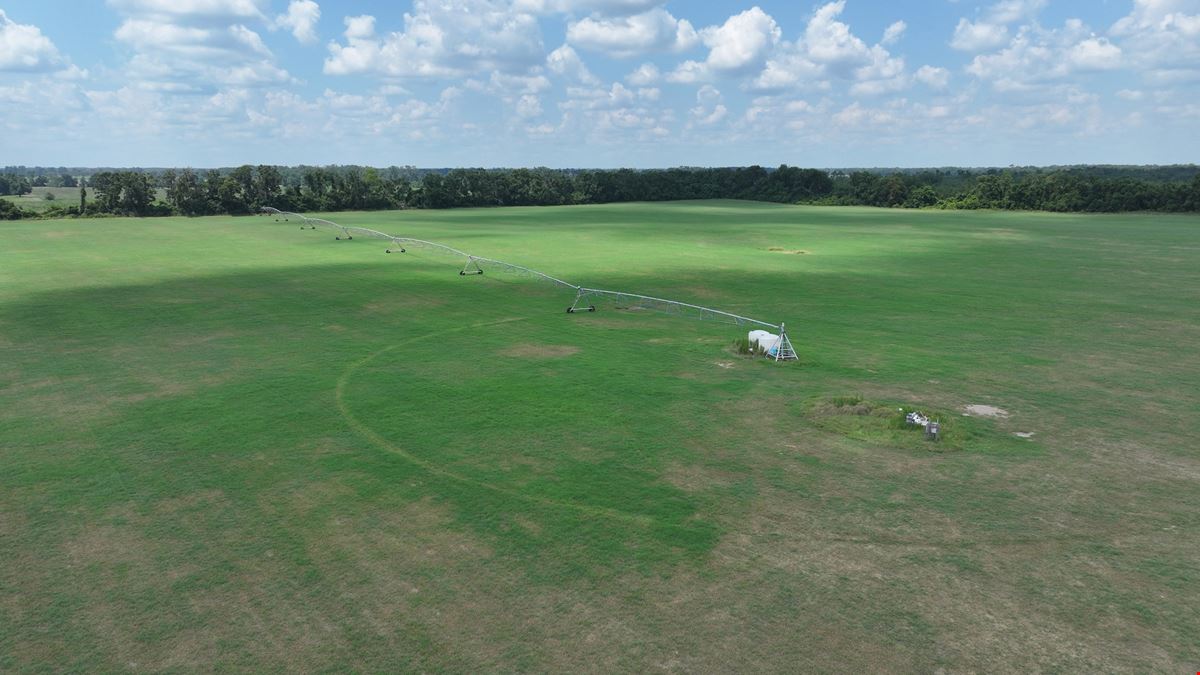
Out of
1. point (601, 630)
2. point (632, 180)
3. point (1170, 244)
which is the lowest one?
point (601, 630)

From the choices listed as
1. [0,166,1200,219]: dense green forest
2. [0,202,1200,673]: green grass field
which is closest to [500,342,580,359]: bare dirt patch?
[0,202,1200,673]: green grass field

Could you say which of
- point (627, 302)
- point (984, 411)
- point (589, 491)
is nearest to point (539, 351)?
point (627, 302)

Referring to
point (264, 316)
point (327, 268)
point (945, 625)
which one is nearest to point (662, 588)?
point (945, 625)

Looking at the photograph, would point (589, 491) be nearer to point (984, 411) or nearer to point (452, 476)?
point (452, 476)

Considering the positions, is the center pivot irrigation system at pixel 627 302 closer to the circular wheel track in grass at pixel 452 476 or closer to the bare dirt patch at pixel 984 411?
the bare dirt patch at pixel 984 411

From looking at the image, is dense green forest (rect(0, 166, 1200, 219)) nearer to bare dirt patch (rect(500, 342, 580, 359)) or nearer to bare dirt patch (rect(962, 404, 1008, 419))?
bare dirt patch (rect(500, 342, 580, 359))

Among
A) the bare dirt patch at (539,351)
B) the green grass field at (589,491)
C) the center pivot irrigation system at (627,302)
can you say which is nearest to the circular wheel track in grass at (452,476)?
the green grass field at (589,491)

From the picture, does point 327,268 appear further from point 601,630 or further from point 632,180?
point 632,180
